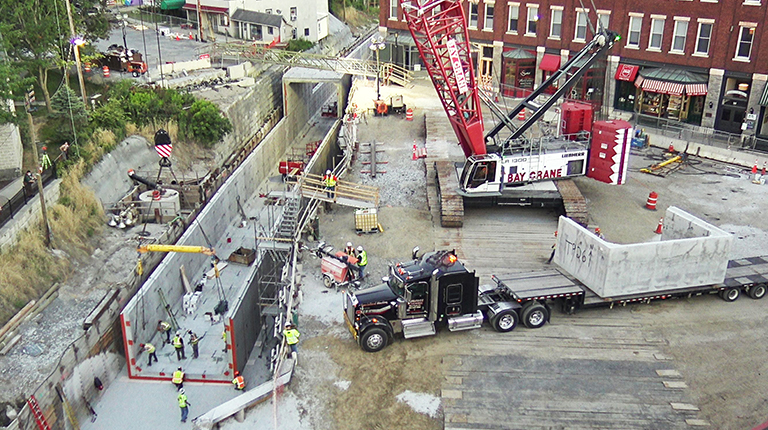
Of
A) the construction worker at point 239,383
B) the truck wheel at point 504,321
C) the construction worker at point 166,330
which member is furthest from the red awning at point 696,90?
the construction worker at point 239,383

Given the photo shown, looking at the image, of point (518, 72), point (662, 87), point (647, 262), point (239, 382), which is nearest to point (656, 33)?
point (662, 87)

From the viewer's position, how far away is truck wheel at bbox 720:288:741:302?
24.8 metres

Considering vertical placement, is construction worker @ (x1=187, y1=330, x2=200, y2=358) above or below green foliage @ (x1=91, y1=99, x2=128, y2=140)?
below

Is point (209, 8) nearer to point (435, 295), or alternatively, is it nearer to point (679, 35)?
point (679, 35)

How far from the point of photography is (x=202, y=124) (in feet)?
152

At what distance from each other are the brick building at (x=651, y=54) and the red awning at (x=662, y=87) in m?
0.06

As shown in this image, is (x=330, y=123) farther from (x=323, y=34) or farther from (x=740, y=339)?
(x=740, y=339)

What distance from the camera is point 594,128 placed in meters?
32.0

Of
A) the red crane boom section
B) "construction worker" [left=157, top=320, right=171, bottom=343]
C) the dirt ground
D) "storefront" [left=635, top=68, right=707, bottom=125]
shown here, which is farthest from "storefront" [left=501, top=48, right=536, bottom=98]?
"construction worker" [left=157, top=320, right=171, bottom=343]

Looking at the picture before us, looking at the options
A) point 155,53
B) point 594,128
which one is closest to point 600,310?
point 594,128

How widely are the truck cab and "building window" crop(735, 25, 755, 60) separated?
100 feet

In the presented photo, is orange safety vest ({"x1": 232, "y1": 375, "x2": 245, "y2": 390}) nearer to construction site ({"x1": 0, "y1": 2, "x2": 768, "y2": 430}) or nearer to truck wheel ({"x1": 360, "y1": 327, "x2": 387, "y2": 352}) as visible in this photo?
construction site ({"x1": 0, "y1": 2, "x2": 768, "y2": 430})

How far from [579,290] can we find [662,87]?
27475mm

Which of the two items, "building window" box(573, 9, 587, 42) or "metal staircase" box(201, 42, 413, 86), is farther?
"metal staircase" box(201, 42, 413, 86)
